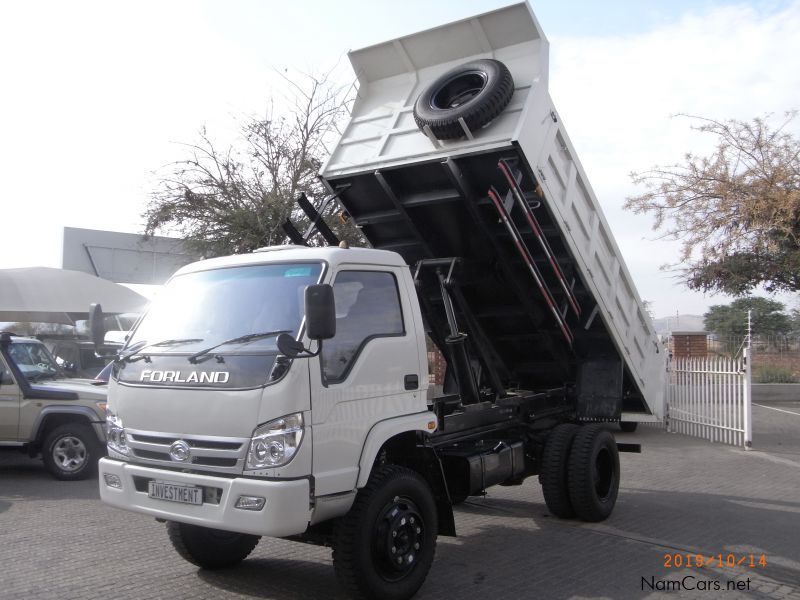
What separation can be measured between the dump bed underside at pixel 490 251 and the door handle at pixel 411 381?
5.02 ft

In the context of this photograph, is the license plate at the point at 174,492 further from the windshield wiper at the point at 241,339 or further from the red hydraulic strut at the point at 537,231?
the red hydraulic strut at the point at 537,231

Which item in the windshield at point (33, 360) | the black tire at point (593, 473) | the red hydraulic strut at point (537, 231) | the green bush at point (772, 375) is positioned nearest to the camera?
the red hydraulic strut at point (537, 231)

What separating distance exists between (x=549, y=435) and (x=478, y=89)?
3358 millimetres

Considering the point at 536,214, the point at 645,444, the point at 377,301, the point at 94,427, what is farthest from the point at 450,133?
the point at 645,444

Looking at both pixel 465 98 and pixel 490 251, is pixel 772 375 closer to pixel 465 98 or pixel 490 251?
pixel 490 251

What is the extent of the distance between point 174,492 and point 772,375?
21945 mm

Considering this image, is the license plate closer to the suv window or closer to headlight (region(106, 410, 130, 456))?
headlight (region(106, 410, 130, 456))

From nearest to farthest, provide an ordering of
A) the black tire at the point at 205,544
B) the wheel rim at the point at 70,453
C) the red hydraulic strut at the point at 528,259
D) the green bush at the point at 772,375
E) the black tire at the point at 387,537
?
the black tire at the point at 387,537 < the black tire at the point at 205,544 < the red hydraulic strut at the point at 528,259 < the wheel rim at the point at 70,453 < the green bush at the point at 772,375

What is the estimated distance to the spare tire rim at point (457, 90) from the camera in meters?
6.84

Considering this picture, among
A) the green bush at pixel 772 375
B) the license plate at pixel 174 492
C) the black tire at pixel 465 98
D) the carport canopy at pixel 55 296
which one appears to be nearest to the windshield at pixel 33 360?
the carport canopy at pixel 55 296

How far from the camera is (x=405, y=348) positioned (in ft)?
17.7

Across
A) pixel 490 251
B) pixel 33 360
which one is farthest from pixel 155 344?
pixel 33 360

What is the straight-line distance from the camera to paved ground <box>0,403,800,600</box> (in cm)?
541

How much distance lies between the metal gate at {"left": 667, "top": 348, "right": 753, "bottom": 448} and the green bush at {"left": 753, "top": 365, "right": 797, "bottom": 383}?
406 inches
